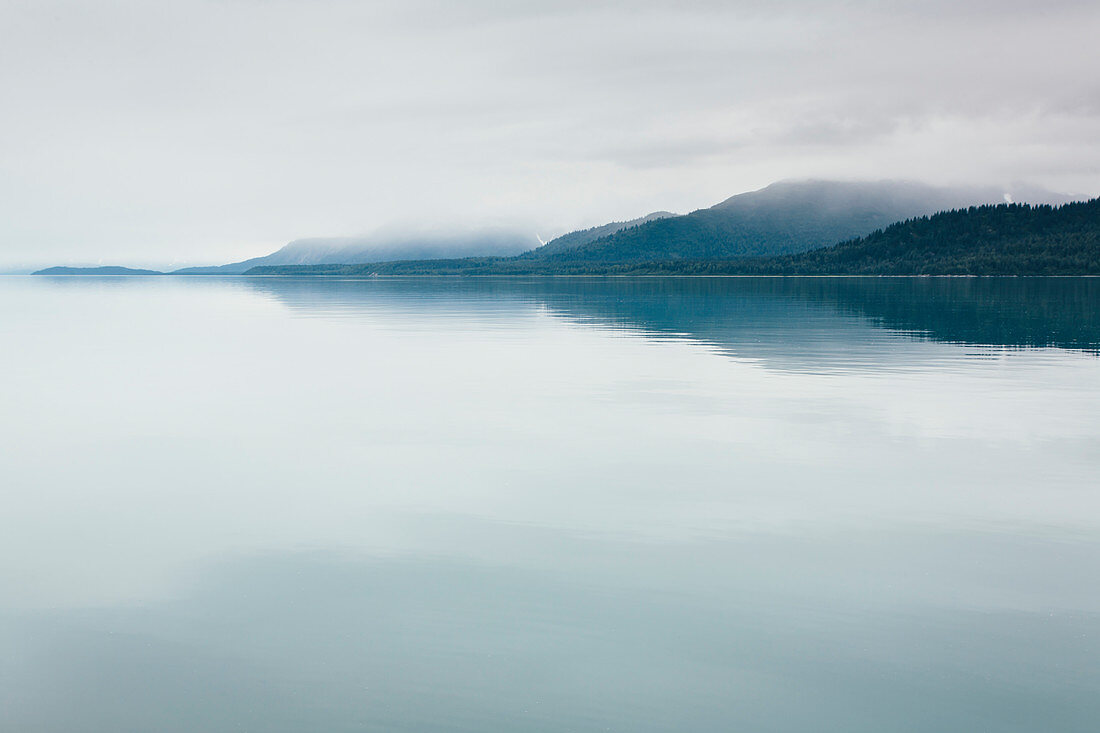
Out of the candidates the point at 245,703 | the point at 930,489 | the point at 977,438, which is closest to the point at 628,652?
the point at 245,703

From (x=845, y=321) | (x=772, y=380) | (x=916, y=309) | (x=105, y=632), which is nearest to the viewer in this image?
(x=105, y=632)

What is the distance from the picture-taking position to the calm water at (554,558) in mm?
9773

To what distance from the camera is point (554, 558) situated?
46.3 feet

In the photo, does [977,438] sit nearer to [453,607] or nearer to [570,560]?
[570,560]

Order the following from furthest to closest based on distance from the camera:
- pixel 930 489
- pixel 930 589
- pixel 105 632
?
pixel 930 489 < pixel 930 589 < pixel 105 632

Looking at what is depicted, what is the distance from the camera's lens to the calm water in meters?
9.77

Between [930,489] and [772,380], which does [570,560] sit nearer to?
[930,489]

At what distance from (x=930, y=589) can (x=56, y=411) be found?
2695 cm

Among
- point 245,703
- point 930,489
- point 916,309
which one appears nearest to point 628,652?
point 245,703

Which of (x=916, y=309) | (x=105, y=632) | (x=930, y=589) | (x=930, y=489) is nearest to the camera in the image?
(x=105, y=632)

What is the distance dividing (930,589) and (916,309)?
272ft

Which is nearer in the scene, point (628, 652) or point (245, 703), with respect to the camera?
point (245, 703)

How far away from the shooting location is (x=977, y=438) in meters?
23.6

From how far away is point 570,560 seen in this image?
1401cm
